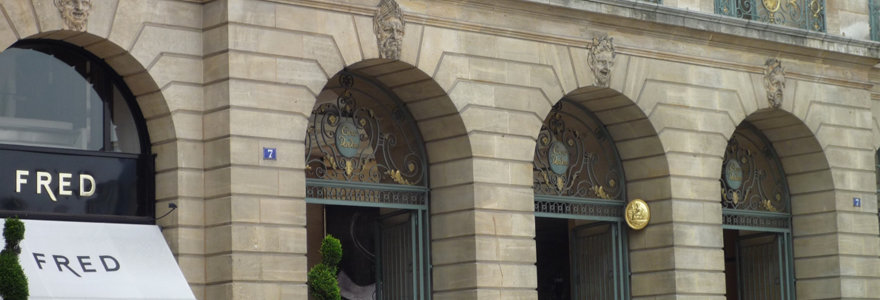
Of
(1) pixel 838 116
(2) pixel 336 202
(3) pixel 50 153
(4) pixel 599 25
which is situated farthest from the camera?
(1) pixel 838 116

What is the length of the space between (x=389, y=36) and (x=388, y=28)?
0.10 meters

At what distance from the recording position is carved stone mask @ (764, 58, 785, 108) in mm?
20375

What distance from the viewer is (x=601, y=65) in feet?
60.0

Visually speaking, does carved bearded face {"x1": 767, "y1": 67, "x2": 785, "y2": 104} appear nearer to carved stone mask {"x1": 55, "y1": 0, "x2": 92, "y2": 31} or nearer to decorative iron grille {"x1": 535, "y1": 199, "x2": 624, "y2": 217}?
decorative iron grille {"x1": 535, "y1": 199, "x2": 624, "y2": 217}

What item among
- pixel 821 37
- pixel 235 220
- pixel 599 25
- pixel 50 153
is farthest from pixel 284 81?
pixel 821 37

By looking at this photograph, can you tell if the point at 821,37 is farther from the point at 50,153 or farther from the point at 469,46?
the point at 50,153

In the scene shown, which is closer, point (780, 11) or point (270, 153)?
point (270, 153)

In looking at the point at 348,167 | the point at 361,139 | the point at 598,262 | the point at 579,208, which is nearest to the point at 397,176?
the point at 361,139

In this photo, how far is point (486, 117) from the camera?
1714cm

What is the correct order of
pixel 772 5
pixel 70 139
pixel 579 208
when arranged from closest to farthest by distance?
pixel 70 139
pixel 579 208
pixel 772 5

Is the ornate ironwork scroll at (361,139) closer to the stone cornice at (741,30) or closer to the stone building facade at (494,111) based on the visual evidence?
the stone building facade at (494,111)

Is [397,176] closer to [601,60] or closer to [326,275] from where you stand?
[601,60]

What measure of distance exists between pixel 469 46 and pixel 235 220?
4091 mm

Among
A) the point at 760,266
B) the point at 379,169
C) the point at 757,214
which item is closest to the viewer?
the point at 379,169
